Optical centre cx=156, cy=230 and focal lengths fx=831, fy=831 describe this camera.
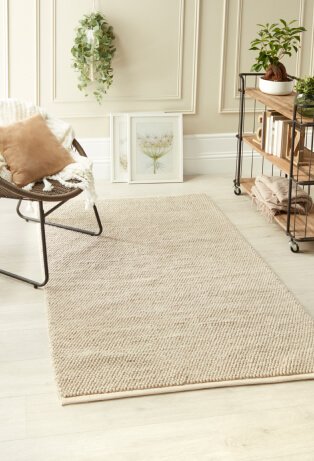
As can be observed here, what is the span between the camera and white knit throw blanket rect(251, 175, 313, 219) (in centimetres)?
442

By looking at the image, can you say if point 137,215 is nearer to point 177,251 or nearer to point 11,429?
point 177,251

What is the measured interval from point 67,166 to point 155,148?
1.37 m

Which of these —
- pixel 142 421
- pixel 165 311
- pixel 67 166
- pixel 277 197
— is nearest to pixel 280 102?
pixel 277 197

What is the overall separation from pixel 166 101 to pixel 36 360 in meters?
2.65

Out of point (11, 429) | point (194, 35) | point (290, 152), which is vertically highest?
point (194, 35)

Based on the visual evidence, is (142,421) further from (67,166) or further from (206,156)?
(206,156)

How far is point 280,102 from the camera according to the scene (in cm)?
439

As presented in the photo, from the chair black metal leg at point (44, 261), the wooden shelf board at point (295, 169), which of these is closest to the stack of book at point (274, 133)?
the wooden shelf board at point (295, 169)

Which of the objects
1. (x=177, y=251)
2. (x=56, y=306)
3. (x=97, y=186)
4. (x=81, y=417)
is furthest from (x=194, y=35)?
(x=81, y=417)

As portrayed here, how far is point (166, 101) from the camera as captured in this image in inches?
212

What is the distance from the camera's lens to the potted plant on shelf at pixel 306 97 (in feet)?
13.3

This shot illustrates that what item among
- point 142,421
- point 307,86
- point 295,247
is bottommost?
point 142,421

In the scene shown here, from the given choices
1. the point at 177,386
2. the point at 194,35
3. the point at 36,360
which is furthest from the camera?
the point at 194,35

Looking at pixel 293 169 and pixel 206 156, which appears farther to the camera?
pixel 206 156
